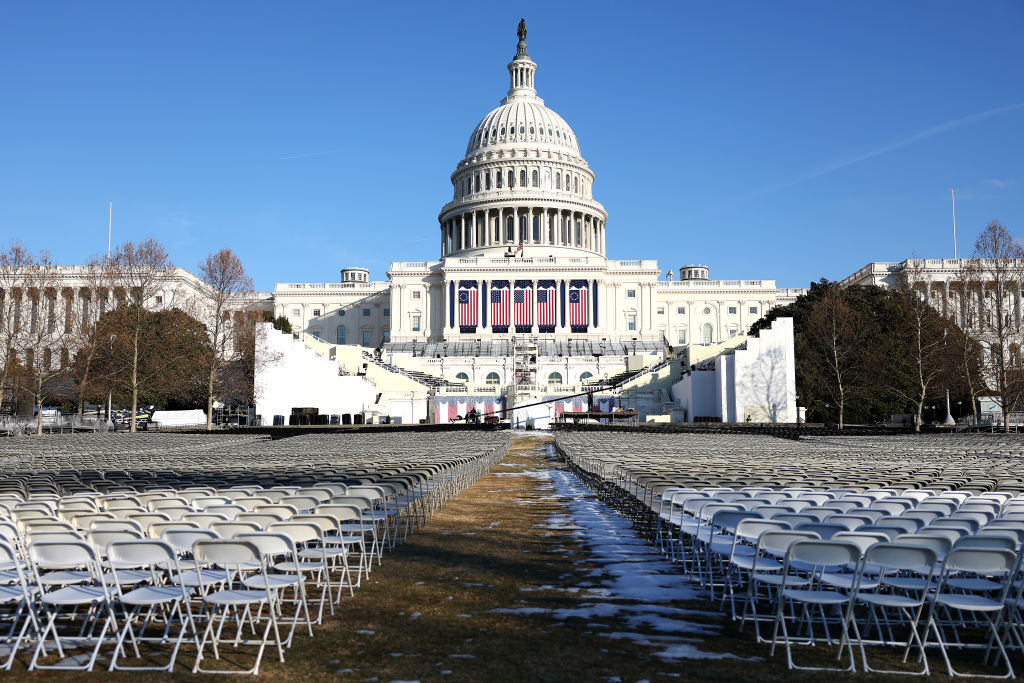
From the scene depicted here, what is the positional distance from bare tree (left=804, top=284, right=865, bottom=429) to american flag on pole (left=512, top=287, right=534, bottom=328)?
188 feet

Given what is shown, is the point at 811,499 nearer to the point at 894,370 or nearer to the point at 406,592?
the point at 406,592

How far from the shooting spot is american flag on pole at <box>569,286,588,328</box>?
123 metres

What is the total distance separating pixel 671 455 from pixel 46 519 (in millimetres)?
16376

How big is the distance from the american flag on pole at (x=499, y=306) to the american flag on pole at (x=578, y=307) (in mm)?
9512

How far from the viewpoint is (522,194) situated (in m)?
138

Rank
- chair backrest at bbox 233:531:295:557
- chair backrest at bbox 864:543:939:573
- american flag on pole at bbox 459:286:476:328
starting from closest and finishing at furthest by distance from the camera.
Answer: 1. chair backrest at bbox 864:543:939:573
2. chair backrest at bbox 233:531:295:557
3. american flag on pole at bbox 459:286:476:328

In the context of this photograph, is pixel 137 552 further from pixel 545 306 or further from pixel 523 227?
pixel 523 227

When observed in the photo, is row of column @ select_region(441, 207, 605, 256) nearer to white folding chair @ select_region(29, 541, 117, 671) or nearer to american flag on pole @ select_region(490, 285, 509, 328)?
american flag on pole @ select_region(490, 285, 509, 328)

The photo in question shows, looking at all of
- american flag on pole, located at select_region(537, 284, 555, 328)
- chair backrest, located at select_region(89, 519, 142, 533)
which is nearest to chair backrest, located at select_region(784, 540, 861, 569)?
chair backrest, located at select_region(89, 519, 142, 533)

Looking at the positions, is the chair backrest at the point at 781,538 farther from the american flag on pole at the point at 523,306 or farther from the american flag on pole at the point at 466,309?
the american flag on pole at the point at 466,309

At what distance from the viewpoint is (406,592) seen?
9.30 m

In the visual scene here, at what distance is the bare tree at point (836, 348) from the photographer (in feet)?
206

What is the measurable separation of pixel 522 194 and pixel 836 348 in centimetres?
8295

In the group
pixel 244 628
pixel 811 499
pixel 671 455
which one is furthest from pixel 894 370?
pixel 244 628
